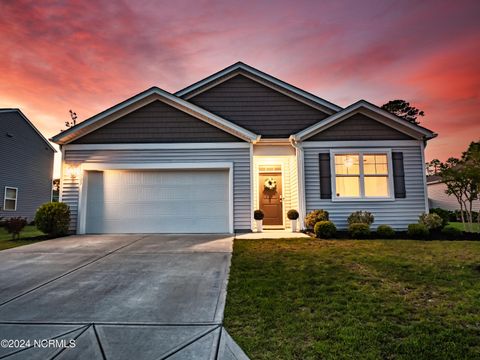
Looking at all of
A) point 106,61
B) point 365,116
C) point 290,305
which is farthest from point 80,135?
point 365,116

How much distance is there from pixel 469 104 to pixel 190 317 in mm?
17337

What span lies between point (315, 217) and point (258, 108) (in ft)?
15.5

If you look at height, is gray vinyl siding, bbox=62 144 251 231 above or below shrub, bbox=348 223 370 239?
above

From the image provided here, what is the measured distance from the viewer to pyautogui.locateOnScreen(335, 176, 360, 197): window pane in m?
9.35

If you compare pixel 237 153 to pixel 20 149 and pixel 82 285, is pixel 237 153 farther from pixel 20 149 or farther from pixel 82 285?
pixel 20 149

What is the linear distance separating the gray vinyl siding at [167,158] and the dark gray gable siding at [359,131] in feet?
8.31

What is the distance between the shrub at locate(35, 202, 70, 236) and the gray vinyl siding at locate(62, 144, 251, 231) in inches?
23.0

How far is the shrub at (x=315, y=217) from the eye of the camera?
8.65 meters

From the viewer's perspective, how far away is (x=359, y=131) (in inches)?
376

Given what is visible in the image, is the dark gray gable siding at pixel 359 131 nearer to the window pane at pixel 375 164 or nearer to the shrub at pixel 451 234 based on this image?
the window pane at pixel 375 164

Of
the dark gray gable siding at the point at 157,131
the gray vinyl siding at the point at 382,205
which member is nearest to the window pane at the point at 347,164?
the gray vinyl siding at the point at 382,205

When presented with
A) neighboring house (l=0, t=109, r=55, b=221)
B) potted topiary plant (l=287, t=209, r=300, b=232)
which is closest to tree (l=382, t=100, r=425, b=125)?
potted topiary plant (l=287, t=209, r=300, b=232)

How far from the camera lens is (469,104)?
14164 millimetres

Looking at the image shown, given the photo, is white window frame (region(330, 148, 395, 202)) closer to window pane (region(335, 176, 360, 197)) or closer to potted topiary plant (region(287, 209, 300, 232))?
window pane (region(335, 176, 360, 197))
